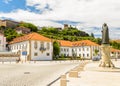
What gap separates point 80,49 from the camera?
114 meters

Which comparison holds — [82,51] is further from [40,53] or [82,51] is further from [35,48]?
[35,48]

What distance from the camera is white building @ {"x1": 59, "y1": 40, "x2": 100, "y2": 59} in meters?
110

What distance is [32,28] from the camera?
15350 centimetres

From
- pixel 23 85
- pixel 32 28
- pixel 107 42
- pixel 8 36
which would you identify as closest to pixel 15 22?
pixel 32 28

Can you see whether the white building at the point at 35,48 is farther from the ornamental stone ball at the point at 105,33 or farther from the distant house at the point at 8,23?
the distant house at the point at 8,23

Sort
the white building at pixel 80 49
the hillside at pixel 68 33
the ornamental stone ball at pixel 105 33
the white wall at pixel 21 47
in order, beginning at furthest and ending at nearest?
the hillside at pixel 68 33 → the white building at pixel 80 49 → the white wall at pixel 21 47 → the ornamental stone ball at pixel 105 33

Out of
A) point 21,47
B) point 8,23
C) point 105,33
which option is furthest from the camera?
point 8,23

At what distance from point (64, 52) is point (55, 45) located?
2129cm

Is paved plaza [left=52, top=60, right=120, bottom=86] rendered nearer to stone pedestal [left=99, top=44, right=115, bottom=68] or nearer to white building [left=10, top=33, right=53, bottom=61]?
stone pedestal [left=99, top=44, right=115, bottom=68]

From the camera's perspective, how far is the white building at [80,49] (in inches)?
4316

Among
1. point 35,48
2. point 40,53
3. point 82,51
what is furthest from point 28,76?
point 82,51

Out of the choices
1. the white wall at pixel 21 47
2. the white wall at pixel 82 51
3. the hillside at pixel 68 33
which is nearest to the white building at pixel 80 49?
the white wall at pixel 82 51

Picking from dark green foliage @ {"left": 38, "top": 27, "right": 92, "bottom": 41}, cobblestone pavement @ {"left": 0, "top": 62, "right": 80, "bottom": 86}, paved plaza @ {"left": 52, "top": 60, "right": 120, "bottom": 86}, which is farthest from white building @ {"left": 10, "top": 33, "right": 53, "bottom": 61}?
dark green foliage @ {"left": 38, "top": 27, "right": 92, "bottom": 41}

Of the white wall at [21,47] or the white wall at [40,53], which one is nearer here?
the white wall at [40,53]
